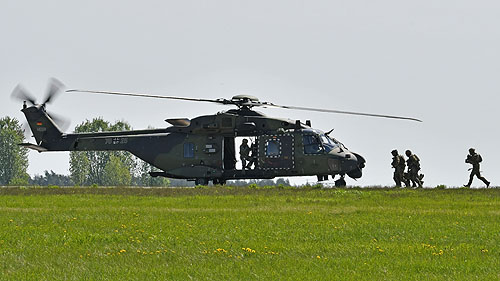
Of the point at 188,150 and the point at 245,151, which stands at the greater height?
the point at 188,150

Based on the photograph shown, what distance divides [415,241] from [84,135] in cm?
2926

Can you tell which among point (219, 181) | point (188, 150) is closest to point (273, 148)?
point (219, 181)

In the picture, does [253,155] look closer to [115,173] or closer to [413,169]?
[413,169]

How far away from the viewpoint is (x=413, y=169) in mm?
38250

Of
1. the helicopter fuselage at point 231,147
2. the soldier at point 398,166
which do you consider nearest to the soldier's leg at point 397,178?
the soldier at point 398,166

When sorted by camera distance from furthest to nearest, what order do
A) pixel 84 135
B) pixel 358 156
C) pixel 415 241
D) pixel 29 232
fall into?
pixel 84 135 → pixel 358 156 → pixel 29 232 → pixel 415 241

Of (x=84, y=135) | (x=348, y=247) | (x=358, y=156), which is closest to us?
(x=348, y=247)

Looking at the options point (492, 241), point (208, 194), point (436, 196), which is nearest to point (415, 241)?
point (492, 241)

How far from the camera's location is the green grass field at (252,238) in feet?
43.7

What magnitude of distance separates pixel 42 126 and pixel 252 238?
2984cm

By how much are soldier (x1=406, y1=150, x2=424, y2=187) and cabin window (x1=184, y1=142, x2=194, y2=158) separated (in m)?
11.2

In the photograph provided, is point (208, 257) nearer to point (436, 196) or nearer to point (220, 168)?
point (436, 196)

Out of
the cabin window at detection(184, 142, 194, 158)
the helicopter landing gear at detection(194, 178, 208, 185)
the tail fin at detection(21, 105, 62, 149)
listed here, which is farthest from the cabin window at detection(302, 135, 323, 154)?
the tail fin at detection(21, 105, 62, 149)

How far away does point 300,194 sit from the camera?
102 ft
